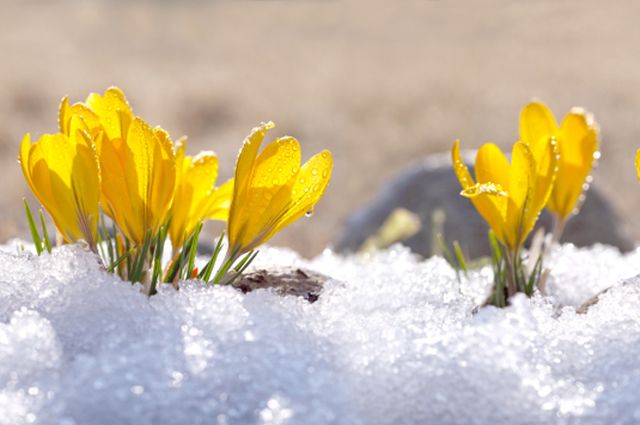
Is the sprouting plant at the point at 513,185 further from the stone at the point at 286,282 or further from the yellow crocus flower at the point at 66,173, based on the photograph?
the yellow crocus flower at the point at 66,173

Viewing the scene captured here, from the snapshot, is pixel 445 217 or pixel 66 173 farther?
pixel 445 217

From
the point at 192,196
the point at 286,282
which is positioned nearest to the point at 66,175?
the point at 192,196

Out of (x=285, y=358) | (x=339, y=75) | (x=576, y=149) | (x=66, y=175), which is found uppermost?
(x=339, y=75)

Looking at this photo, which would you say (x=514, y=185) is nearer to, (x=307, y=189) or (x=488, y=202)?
(x=488, y=202)

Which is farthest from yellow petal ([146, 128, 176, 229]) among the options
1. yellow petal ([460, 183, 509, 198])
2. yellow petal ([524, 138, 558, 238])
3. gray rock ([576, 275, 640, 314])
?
gray rock ([576, 275, 640, 314])

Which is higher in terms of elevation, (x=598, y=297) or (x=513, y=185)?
(x=513, y=185)
